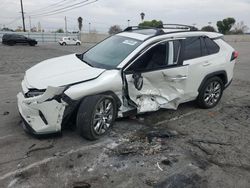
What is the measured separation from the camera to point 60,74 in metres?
4.40

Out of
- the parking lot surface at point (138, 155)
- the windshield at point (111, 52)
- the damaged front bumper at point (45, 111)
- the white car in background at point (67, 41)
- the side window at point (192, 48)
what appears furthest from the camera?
the white car in background at point (67, 41)

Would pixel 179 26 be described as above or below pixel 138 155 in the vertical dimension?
above

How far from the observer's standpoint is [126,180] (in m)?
3.37

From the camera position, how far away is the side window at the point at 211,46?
6.02 m

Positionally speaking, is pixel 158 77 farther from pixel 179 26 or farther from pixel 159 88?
pixel 179 26

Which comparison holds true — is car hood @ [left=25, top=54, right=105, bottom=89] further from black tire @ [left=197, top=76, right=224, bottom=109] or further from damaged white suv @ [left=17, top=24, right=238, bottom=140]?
black tire @ [left=197, top=76, right=224, bottom=109]

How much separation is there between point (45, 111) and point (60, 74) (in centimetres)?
70

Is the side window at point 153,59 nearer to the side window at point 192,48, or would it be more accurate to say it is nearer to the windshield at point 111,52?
the windshield at point 111,52

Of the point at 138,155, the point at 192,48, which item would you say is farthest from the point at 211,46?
the point at 138,155

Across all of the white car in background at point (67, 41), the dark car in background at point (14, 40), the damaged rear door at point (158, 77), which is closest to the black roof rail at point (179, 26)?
the damaged rear door at point (158, 77)

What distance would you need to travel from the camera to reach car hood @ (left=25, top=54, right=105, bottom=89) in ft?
13.7

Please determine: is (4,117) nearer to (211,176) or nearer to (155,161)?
(155,161)

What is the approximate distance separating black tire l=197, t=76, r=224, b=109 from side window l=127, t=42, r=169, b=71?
4.08 ft

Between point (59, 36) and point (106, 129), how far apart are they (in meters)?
44.3
